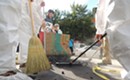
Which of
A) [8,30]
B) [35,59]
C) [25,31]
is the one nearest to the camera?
[8,30]

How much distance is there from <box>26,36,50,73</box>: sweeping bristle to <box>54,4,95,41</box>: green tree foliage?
2274 cm

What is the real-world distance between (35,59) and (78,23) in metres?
25.1

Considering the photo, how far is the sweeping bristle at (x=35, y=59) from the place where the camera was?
10.3 feet

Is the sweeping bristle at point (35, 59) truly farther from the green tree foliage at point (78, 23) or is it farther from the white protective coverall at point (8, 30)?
the green tree foliage at point (78, 23)

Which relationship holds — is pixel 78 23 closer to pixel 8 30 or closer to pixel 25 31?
pixel 25 31

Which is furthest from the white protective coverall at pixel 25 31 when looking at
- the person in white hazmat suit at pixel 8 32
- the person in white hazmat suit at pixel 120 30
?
the person in white hazmat suit at pixel 120 30

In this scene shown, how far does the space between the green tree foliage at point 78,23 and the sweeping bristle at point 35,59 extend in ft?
74.6

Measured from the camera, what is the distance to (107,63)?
5070 mm

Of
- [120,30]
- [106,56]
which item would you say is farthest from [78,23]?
[120,30]

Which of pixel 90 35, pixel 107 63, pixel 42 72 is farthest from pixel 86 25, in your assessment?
pixel 42 72

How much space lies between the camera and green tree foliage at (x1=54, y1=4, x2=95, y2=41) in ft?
88.5

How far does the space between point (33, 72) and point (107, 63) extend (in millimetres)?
2277

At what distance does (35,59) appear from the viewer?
10.5 feet

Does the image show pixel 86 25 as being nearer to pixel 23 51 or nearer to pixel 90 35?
pixel 90 35
